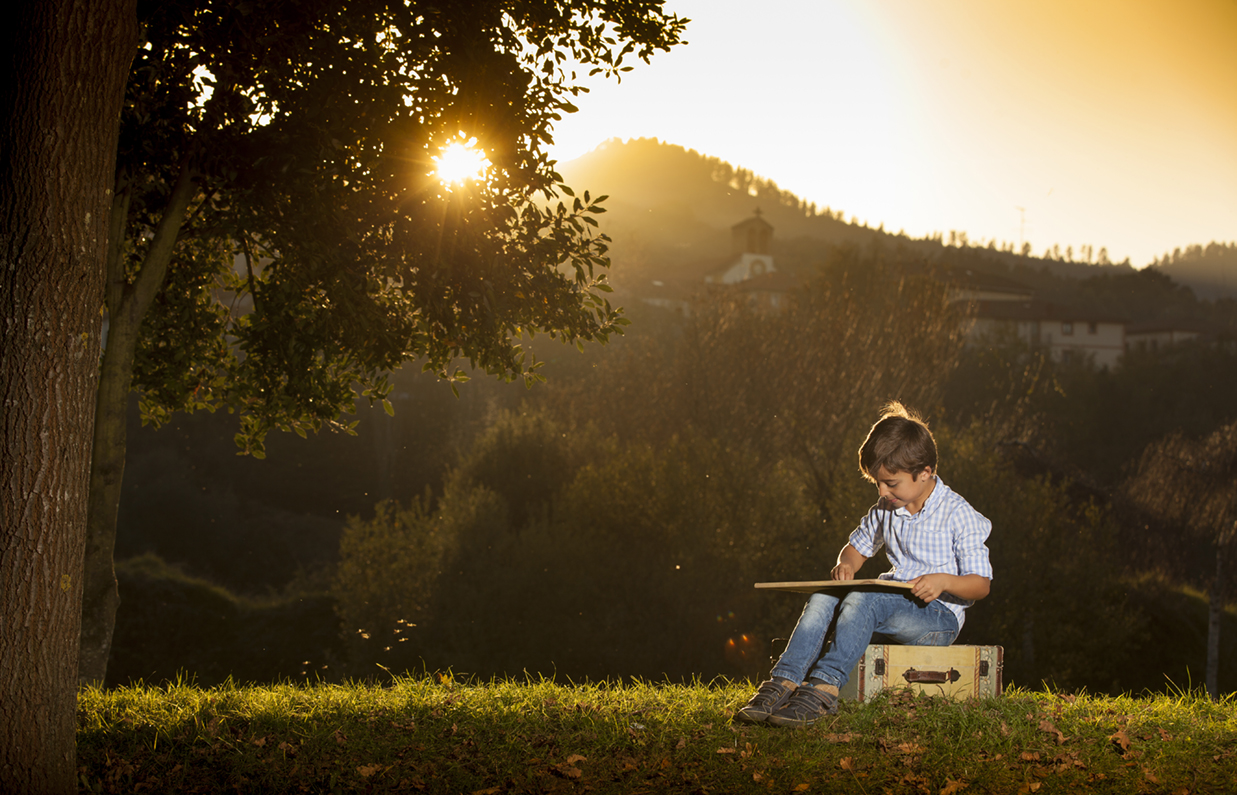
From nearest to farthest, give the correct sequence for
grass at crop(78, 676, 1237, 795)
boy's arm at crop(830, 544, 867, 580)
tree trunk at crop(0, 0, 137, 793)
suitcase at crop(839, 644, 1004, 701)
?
tree trunk at crop(0, 0, 137, 793) → grass at crop(78, 676, 1237, 795) → suitcase at crop(839, 644, 1004, 701) → boy's arm at crop(830, 544, 867, 580)

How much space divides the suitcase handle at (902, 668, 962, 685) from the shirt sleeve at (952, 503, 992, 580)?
0.70m

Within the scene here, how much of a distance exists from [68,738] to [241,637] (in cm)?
3082

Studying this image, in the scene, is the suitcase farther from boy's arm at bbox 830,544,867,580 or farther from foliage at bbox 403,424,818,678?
foliage at bbox 403,424,818,678

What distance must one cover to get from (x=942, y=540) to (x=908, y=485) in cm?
39

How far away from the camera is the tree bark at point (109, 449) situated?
22.8 feet

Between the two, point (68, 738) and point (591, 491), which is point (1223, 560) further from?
point (68, 738)

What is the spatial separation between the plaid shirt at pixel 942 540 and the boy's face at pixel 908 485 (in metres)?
0.05

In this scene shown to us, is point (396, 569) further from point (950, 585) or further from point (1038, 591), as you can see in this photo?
point (950, 585)

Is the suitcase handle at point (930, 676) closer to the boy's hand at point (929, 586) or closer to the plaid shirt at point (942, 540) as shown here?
the plaid shirt at point (942, 540)

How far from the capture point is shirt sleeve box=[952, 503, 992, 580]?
519 cm

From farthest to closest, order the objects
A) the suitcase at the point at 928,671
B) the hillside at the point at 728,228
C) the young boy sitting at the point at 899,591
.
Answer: the hillside at the point at 728,228, the suitcase at the point at 928,671, the young boy sitting at the point at 899,591

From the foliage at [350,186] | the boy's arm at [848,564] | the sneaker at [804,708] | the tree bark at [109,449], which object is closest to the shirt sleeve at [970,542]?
the boy's arm at [848,564]

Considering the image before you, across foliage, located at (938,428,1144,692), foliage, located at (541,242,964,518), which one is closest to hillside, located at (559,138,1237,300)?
foliage, located at (541,242,964,518)

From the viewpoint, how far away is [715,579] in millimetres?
31484
